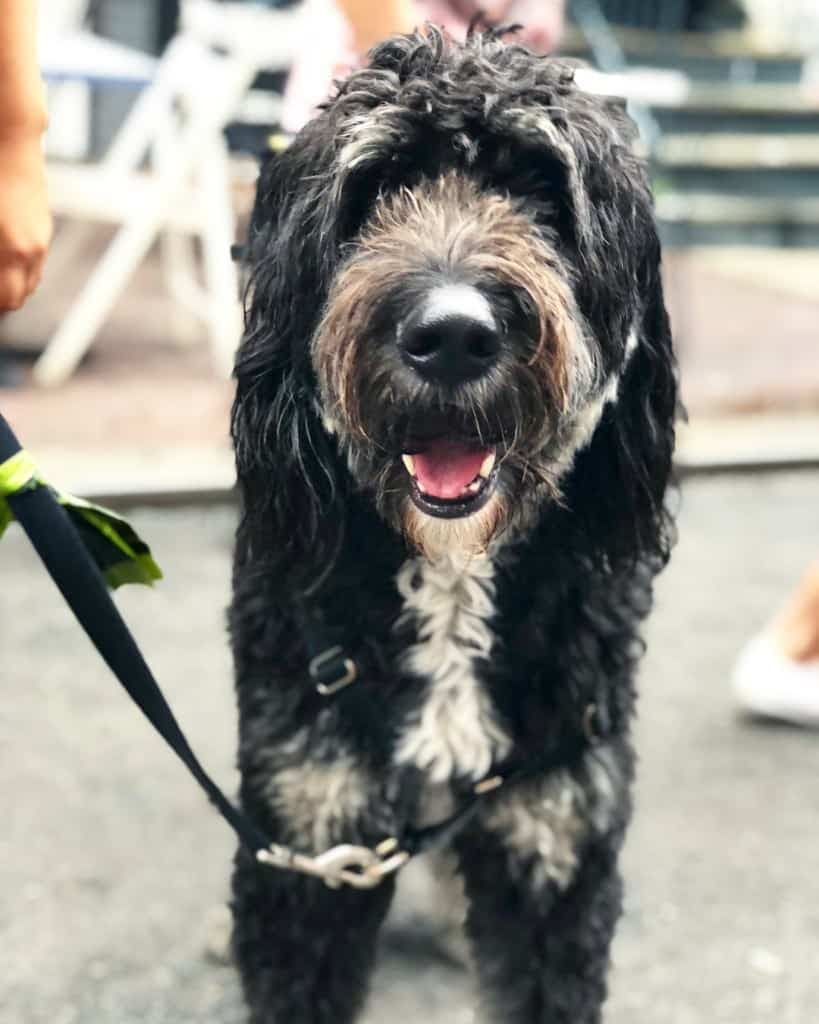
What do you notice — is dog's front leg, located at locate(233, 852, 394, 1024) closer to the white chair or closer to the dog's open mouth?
the dog's open mouth

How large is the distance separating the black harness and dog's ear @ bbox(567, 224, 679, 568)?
0.88 ft

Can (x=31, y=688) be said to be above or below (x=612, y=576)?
below

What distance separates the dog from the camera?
201 cm

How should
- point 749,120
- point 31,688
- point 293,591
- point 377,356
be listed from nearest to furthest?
point 377,356 < point 293,591 < point 31,688 < point 749,120

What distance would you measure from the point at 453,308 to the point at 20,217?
54 cm

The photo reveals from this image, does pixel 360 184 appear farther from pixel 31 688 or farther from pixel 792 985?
pixel 31 688

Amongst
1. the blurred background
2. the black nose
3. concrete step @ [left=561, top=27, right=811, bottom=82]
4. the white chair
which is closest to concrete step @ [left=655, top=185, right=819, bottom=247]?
the blurred background

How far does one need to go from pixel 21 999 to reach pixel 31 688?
1.34 m

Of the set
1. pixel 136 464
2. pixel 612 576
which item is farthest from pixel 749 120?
pixel 612 576

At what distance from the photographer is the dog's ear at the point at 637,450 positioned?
2.21 metres

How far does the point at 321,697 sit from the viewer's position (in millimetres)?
2238

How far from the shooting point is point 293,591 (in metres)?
2.25

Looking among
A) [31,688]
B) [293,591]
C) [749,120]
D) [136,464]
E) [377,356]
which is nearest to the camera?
[377,356]

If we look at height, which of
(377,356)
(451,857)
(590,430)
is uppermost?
(377,356)
